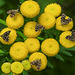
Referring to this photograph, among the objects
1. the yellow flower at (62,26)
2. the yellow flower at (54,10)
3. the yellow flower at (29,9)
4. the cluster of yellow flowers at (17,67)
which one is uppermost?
the yellow flower at (29,9)

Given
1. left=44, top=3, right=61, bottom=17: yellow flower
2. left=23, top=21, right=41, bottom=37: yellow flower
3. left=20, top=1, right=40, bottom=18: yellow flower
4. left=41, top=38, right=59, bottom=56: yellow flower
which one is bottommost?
left=41, top=38, right=59, bottom=56: yellow flower

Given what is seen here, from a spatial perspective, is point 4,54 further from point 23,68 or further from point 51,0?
point 51,0

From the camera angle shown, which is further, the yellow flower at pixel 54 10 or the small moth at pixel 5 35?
the yellow flower at pixel 54 10

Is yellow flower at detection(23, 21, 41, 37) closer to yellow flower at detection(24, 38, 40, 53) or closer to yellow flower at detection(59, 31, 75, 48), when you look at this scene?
yellow flower at detection(24, 38, 40, 53)

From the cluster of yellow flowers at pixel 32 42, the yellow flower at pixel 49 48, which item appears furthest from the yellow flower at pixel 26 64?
the yellow flower at pixel 49 48

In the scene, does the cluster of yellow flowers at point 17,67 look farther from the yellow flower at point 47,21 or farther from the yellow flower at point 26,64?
the yellow flower at point 47,21

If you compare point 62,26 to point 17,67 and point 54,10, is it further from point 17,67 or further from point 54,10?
point 17,67

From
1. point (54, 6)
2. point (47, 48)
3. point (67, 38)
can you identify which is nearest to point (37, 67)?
point (47, 48)

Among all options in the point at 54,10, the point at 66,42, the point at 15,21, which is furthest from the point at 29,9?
the point at 66,42

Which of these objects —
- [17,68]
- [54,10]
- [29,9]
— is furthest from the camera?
[54,10]

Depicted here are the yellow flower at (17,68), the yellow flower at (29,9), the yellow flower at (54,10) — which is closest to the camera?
the yellow flower at (17,68)

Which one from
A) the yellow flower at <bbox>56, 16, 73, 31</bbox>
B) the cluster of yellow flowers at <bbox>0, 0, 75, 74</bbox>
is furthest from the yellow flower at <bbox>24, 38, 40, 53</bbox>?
the yellow flower at <bbox>56, 16, 73, 31</bbox>
